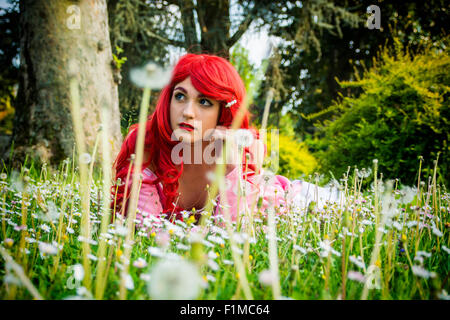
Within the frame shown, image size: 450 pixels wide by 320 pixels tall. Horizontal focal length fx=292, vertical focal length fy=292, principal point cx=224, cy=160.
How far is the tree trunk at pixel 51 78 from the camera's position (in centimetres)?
367

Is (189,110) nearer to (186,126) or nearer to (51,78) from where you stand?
(186,126)

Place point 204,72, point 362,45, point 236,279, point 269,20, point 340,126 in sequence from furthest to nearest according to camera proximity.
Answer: point 362,45, point 269,20, point 340,126, point 204,72, point 236,279

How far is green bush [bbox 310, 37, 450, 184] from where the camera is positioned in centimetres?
393

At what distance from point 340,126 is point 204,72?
347 centimetres

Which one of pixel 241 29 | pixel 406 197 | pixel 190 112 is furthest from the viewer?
pixel 241 29

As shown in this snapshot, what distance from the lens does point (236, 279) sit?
107 cm

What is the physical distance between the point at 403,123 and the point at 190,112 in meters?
3.43

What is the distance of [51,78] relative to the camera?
3.74 metres

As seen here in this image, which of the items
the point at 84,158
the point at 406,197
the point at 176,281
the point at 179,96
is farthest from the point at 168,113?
the point at 176,281

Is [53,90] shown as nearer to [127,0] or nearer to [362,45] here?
[127,0]

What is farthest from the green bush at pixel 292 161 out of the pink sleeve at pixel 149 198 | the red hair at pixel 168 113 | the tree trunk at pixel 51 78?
the pink sleeve at pixel 149 198

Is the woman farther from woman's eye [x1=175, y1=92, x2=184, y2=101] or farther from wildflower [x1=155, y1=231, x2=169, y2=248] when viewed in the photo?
wildflower [x1=155, y1=231, x2=169, y2=248]

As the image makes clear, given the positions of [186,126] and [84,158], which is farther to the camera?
[186,126]
